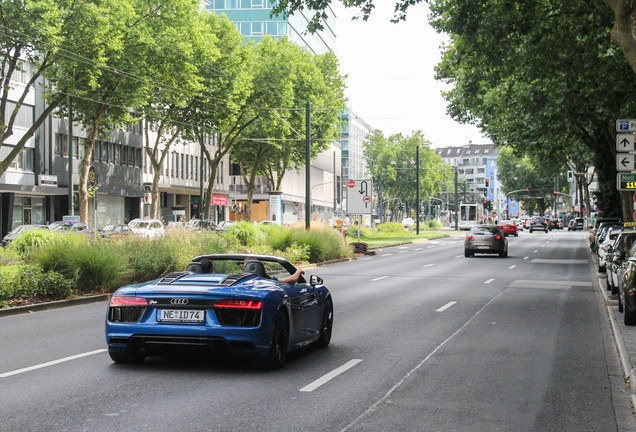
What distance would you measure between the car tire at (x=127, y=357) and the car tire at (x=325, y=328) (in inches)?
95.0

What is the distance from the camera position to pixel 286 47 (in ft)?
217

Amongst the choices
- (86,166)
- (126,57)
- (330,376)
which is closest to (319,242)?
(126,57)

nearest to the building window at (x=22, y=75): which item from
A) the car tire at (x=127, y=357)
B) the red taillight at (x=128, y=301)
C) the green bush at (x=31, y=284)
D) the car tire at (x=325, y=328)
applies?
the green bush at (x=31, y=284)

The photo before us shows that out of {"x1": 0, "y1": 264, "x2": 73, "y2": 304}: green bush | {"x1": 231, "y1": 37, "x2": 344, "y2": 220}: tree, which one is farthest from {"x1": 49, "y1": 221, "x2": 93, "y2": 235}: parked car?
{"x1": 231, "y1": 37, "x2": 344, "y2": 220}: tree

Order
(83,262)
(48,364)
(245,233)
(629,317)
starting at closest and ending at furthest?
1. (48,364)
2. (629,317)
3. (83,262)
4. (245,233)

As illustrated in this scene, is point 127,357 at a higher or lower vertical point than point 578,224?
lower

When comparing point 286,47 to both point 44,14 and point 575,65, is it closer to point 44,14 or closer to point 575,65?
point 44,14

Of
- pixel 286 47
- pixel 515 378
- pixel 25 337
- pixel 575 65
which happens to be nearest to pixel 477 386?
pixel 515 378

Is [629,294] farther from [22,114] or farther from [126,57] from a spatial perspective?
[22,114]

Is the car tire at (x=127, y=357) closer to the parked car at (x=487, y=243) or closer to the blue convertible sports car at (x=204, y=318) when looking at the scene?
the blue convertible sports car at (x=204, y=318)

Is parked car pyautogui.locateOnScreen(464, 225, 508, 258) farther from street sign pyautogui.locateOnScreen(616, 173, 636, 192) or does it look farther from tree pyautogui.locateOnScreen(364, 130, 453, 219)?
tree pyautogui.locateOnScreen(364, 130, 453, 219)

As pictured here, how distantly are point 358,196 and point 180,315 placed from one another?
3464 cm

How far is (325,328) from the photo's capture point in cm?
1114

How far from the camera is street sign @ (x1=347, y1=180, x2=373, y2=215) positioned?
141 feet
